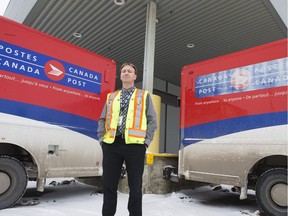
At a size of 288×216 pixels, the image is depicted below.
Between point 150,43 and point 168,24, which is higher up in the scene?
point 168,24

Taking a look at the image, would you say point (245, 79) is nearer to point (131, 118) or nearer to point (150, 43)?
point (131, 118)

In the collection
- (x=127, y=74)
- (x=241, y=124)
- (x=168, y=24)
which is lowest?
(x=241, y=124)

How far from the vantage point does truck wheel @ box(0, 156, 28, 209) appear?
13.3ft

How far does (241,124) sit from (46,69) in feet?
11.0

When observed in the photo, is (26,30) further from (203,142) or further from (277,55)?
(277,55)

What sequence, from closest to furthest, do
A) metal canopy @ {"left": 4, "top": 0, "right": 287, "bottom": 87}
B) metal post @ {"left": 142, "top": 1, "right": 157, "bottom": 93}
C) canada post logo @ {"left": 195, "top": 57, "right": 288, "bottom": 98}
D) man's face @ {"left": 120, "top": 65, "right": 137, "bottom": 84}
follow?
man's face @ {"left": 120, "top": 65, "right": 137, "bottom": 84} < canada post logo @ {"left": 195, "top": 57, "right": 288, "bottom": 98} < metal post @ {"left": 142, "top": 1, "right": 157, "bottom": 93} < metal canopy @ {"left": 4, "top": 0, "right": 287, "bottom": 87}

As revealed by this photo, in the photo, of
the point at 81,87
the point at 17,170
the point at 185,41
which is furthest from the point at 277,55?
the point at 185,41

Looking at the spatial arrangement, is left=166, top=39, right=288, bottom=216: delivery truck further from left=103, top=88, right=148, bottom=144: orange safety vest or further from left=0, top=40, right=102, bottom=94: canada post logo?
left=103, top=88, right=148, bottom=144: orange safety vest

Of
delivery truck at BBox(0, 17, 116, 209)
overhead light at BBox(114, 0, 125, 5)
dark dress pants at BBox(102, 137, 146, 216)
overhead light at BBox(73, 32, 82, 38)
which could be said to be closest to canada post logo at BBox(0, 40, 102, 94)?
delivery truck at BBox(0, 17, 116, 209)

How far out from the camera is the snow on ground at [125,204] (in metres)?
4.00

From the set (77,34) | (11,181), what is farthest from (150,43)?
(11,181)

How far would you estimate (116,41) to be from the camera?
1002cm

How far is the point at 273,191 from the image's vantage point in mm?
4164

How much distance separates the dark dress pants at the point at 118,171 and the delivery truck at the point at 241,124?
243 centimetres
